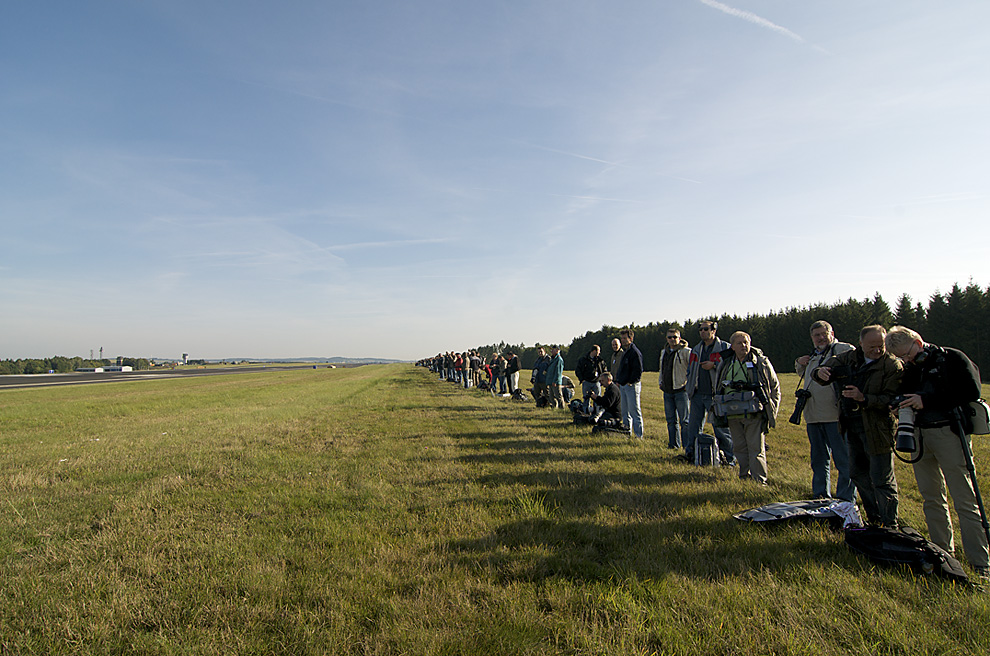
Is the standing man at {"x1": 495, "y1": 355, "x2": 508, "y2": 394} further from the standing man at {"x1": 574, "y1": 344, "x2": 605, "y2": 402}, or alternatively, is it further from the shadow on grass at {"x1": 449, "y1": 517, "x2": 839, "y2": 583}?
the shadow on grass at {"x1": 449, "y1": 517, "x2": 839, "y2": 583}

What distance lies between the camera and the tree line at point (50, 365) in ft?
359

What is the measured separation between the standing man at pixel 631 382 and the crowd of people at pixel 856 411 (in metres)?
0.05

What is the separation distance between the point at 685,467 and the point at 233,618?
257 inches

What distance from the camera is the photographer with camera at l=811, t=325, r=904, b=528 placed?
4668 millimetres

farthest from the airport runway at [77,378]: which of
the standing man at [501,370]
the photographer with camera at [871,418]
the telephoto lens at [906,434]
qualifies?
the telephoto lens at [906,434]

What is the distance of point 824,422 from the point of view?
5828 millimetres

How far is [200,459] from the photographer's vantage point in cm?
885

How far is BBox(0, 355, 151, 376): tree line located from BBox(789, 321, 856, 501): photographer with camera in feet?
474

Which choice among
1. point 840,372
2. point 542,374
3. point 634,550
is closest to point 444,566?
point 634,550

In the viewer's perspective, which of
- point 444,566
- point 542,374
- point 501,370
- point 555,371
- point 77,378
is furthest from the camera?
point 77,378

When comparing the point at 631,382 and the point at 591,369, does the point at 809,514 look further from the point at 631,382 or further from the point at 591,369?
the point at 591,369

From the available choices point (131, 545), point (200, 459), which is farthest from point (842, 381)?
point (200, 459)

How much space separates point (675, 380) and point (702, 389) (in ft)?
3.37

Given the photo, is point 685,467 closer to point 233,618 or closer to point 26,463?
point 233,618
